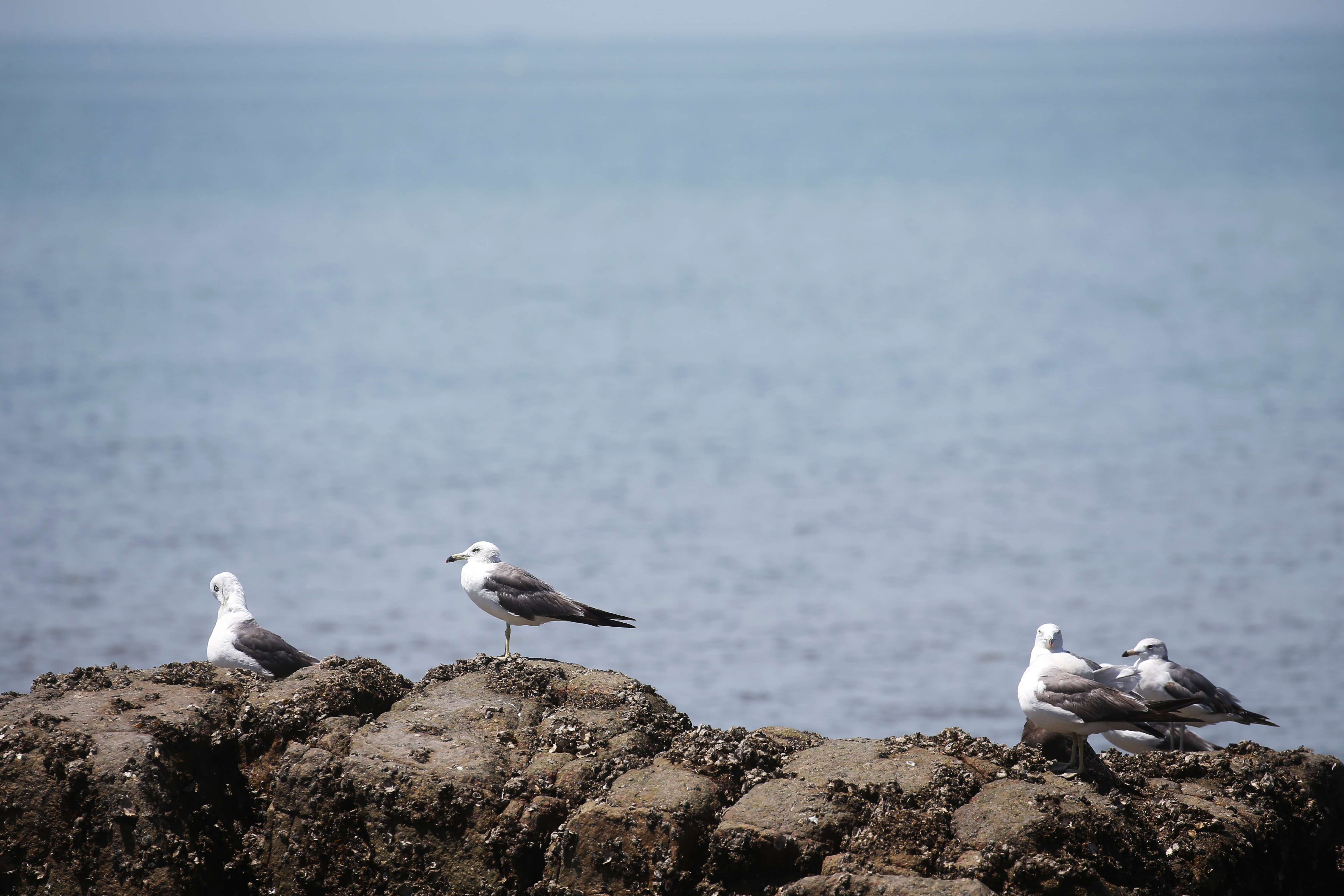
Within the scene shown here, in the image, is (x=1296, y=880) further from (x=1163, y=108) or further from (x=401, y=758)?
(x=1163, y=108)

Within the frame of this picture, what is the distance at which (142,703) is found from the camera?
8203 mm

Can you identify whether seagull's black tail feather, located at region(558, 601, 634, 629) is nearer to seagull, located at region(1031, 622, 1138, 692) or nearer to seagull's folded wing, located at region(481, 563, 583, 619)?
seagull's folded wing, located at region(481, 563, 583, 619)

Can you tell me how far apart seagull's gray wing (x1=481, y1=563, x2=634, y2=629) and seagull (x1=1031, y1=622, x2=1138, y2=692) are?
2.93m

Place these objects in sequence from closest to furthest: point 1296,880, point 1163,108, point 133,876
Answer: point 133,876 → point 1296,880 → point 1163,108

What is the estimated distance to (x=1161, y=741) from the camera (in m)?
9.21

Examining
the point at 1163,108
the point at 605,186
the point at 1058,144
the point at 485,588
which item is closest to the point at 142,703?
the point at 485,588

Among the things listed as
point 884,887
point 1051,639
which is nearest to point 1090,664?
point 1051,639

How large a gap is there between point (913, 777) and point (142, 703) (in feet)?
15.2

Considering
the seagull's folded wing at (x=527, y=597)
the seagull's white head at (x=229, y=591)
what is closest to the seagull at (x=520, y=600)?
the seagull's folded wing at (x=527, y=597)

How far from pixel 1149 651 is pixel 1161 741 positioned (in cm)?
117

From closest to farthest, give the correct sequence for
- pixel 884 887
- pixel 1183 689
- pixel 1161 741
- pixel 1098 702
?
pixel 884 887 → pixel 1098 702 → pixel 1161 741 → pixel 1183 689

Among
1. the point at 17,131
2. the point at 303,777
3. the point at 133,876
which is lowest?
the point at 133,876

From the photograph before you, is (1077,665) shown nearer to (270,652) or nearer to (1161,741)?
(1161,741)

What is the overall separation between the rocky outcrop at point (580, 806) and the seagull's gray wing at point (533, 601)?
1.45m
